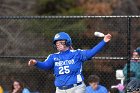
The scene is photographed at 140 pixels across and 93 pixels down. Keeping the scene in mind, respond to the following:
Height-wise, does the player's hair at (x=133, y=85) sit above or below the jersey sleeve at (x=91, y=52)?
below

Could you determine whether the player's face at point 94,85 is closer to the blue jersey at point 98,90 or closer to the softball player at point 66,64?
the blue jersey at point 98,90

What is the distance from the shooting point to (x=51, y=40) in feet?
37.3

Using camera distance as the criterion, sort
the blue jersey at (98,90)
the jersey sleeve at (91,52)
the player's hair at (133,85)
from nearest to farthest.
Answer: the jersey sleeve at (91,52)
the player's hair at (133,85)
the blue jersey at (98,90)

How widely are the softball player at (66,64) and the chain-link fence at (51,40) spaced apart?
1398mm

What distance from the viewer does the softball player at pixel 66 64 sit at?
31.9 ft

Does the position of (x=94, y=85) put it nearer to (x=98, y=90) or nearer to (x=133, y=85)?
(x=98, y=90)

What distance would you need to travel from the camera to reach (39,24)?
11.4m

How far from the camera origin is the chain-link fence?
11.2m

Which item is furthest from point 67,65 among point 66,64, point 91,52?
point 91,52

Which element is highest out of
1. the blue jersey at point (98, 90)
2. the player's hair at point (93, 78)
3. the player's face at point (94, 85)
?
the player's hair at point (93, 78)

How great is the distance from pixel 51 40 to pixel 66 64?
1.66 metres

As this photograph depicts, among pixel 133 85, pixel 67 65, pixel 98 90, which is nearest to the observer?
pixel 67 65

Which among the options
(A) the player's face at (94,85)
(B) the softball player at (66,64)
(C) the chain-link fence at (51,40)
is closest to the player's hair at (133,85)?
(C) the chain-link fence at (51,40)

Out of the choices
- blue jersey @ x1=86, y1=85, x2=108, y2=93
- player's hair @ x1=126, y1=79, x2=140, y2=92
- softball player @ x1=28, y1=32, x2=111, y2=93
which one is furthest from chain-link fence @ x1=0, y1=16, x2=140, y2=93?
softball player @ x1=28, y1=32, x2=111, y2=93
